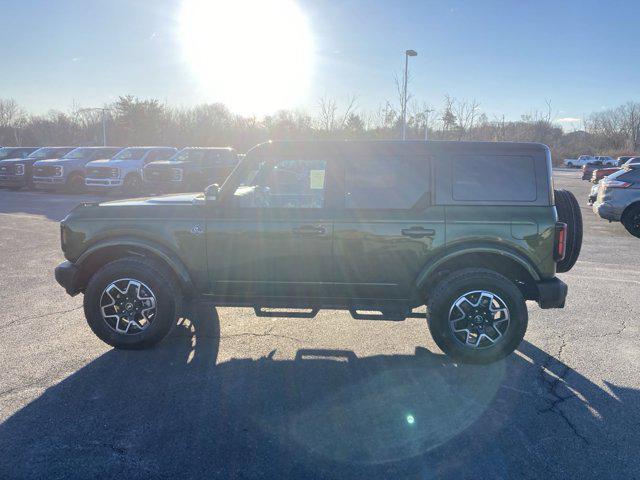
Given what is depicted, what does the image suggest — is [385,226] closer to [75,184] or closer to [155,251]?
[155,251]

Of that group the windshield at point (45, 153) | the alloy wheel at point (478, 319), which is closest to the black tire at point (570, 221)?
the alloy wheel at point (478, 319)

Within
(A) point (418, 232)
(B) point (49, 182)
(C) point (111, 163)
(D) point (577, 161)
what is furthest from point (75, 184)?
(D) point (577, 161)

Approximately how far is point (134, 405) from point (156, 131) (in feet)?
150

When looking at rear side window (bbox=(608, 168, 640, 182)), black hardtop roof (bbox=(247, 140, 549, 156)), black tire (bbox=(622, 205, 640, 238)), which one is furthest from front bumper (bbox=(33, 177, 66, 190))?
black tire (bbox=(622, 205, 640, 238))

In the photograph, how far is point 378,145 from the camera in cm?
437

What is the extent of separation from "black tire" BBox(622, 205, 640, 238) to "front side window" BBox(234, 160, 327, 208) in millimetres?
9980

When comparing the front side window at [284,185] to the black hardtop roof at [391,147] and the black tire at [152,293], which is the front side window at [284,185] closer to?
the black hardtop roof at [391,147]

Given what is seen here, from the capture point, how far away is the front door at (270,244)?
4281 mm

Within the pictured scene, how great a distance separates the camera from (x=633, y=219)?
446 inches

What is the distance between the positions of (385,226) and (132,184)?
15.9 m

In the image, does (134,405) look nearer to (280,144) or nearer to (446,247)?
(280,144)

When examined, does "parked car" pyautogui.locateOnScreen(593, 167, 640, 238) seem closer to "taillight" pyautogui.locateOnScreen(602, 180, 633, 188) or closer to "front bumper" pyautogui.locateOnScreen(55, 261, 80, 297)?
"taillight" pyautogui.locateOnScreen(602, 180, 633, 188)

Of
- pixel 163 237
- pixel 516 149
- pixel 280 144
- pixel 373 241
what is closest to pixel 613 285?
pixel 516 149

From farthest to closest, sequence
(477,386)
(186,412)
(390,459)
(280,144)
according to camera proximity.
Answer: (280,144)
(477,386)
(186,412)
(390,459)
